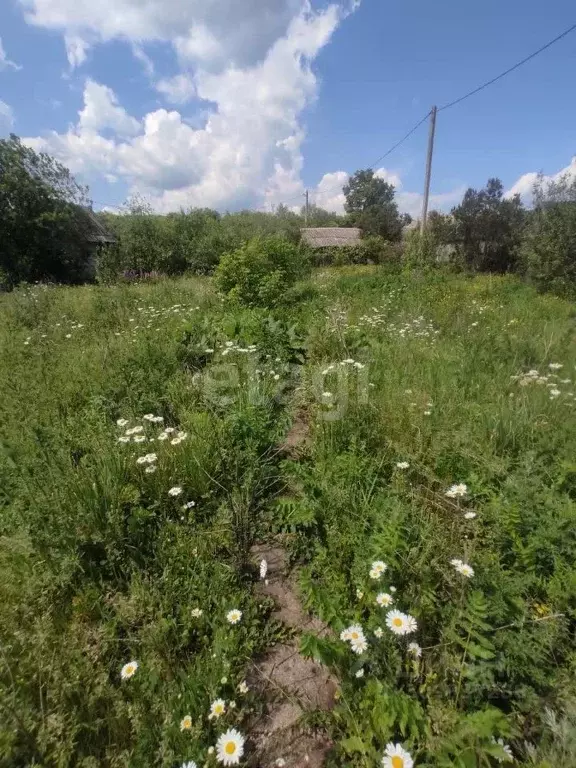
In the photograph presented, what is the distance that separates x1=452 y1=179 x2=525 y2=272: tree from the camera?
19844 millimetres

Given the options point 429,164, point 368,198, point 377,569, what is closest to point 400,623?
point 377,569

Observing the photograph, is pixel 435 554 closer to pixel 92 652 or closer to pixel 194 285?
pixel 92 652

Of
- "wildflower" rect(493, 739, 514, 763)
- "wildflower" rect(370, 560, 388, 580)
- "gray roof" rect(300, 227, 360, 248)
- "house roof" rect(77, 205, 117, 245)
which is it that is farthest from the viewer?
"gray roof" rect(300, 227, 360, 248)

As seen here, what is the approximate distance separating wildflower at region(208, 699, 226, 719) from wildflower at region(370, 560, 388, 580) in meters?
0.78

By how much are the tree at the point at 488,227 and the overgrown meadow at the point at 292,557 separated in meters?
19.7

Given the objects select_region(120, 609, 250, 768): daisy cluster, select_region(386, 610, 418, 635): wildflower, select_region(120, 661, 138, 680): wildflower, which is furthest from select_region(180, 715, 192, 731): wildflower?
select_region(386, 610, 418, 635): wildflower

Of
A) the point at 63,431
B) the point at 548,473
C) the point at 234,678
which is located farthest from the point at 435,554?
the point at 63,431

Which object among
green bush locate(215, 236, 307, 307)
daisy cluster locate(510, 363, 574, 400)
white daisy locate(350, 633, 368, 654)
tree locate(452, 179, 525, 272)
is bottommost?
white daisy locate(350, 633, 368, 654)

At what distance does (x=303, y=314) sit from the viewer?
674cm

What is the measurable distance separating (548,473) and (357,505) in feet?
4.00

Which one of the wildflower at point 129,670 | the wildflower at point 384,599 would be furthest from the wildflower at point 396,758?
the wildflower at point 129,670

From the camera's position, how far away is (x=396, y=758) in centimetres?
121

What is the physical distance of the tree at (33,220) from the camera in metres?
16.6

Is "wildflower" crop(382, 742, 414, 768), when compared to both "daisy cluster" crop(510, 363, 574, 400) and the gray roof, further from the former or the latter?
the gray roof
